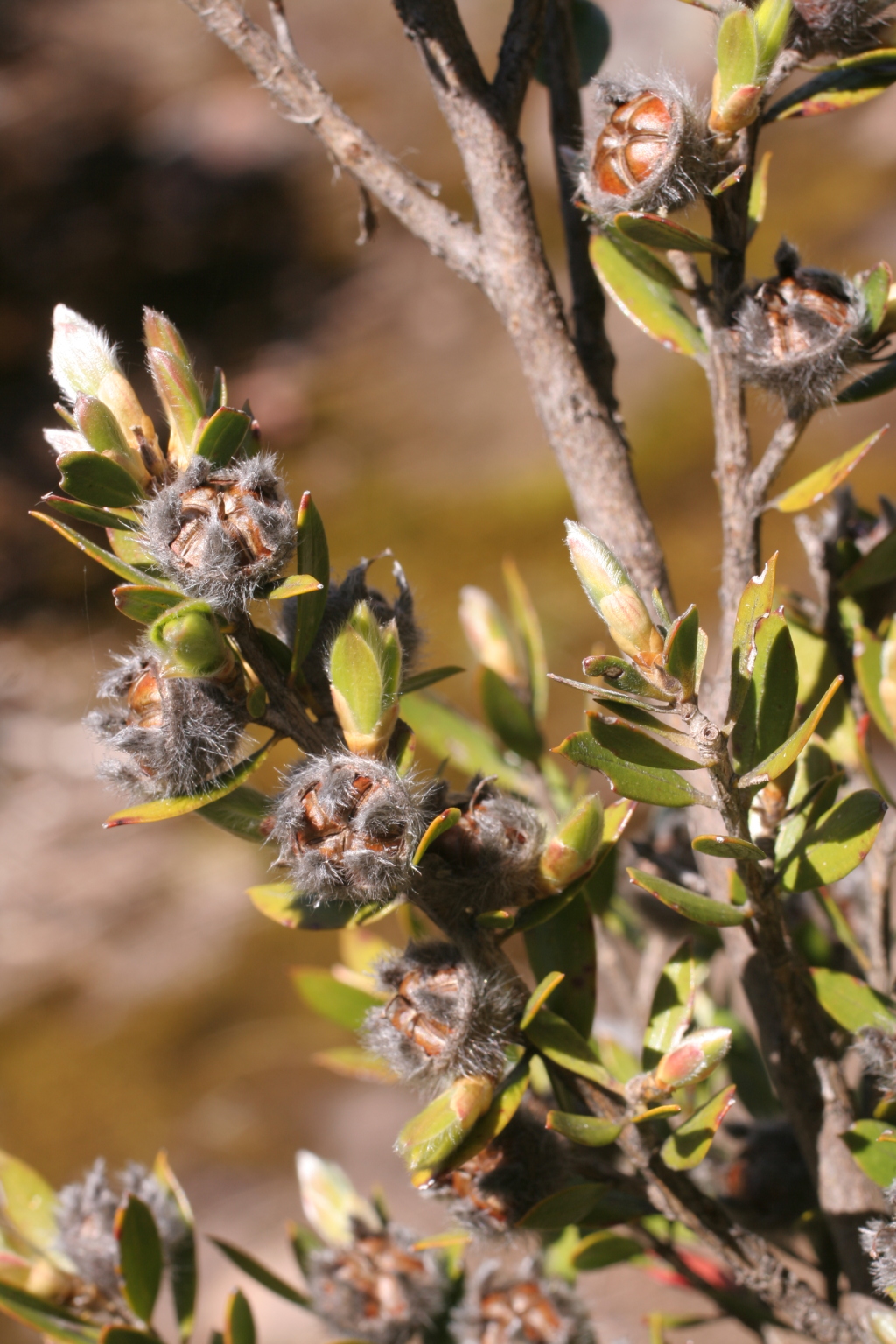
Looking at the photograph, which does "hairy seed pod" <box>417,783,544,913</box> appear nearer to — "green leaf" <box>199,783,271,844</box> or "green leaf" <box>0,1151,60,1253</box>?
"green leaf" <box>199,783,271,844</box>

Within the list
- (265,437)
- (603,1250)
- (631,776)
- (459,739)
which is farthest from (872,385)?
(265,437)

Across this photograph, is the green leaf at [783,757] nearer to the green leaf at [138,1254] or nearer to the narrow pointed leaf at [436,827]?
the narrow pointed leaf at [436,827]

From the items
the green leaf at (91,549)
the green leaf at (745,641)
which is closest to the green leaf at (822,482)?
the green leaf at (745,641)

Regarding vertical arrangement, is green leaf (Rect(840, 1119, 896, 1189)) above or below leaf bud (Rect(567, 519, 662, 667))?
below

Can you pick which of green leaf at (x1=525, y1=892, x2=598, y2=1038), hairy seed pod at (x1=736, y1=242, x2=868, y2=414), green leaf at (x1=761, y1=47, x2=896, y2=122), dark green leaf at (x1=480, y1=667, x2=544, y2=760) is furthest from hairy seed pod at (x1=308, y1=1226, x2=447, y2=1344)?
green leaf at (x1=761, y1=47, x2=896, y2=122)

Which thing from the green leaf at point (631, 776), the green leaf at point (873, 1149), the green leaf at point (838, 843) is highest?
the green leaf at point (631, 776)

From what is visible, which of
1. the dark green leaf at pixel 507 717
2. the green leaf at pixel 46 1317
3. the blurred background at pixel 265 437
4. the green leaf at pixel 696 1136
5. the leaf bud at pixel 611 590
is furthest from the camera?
the blurred background at pixel 265 437

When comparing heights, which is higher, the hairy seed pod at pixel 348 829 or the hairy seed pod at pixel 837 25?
the hairy seed pod at pixel 837 25
